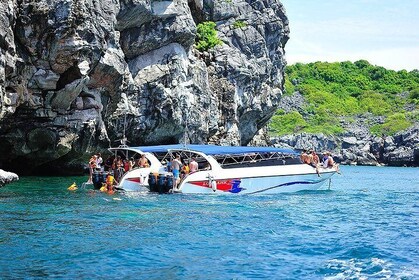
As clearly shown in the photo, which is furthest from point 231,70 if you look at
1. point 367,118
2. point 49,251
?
point 367,118

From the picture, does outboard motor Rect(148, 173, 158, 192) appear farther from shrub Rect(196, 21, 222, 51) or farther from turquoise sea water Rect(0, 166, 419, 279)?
shrub Rect(196, 21, 222, 51)

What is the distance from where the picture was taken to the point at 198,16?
182 feet

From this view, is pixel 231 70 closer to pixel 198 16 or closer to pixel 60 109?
pixel 198 16

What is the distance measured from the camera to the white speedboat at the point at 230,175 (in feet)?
90.8

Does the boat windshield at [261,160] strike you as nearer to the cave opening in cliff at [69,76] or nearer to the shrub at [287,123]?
the cave opening in cliff at [69,76]

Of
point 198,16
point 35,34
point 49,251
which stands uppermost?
point 198,16

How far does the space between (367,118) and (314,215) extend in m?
121

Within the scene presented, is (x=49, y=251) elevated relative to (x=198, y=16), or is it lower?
lower

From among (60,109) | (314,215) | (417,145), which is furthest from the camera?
→ (417,145)

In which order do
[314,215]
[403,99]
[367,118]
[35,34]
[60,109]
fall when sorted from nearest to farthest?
[314,215] < [35,34] < [60,109] < [367,118] < [403,99]

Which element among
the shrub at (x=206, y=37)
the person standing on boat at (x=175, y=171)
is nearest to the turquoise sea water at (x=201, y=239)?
the person standing on boat at (x=175, y=171)

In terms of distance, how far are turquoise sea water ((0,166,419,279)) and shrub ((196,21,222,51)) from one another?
30764 mm

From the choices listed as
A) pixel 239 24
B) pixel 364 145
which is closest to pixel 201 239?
pixel 239 24

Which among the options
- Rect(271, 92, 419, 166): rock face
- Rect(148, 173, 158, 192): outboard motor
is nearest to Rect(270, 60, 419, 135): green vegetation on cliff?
Rect(271, 92, 419, 166): rock face
